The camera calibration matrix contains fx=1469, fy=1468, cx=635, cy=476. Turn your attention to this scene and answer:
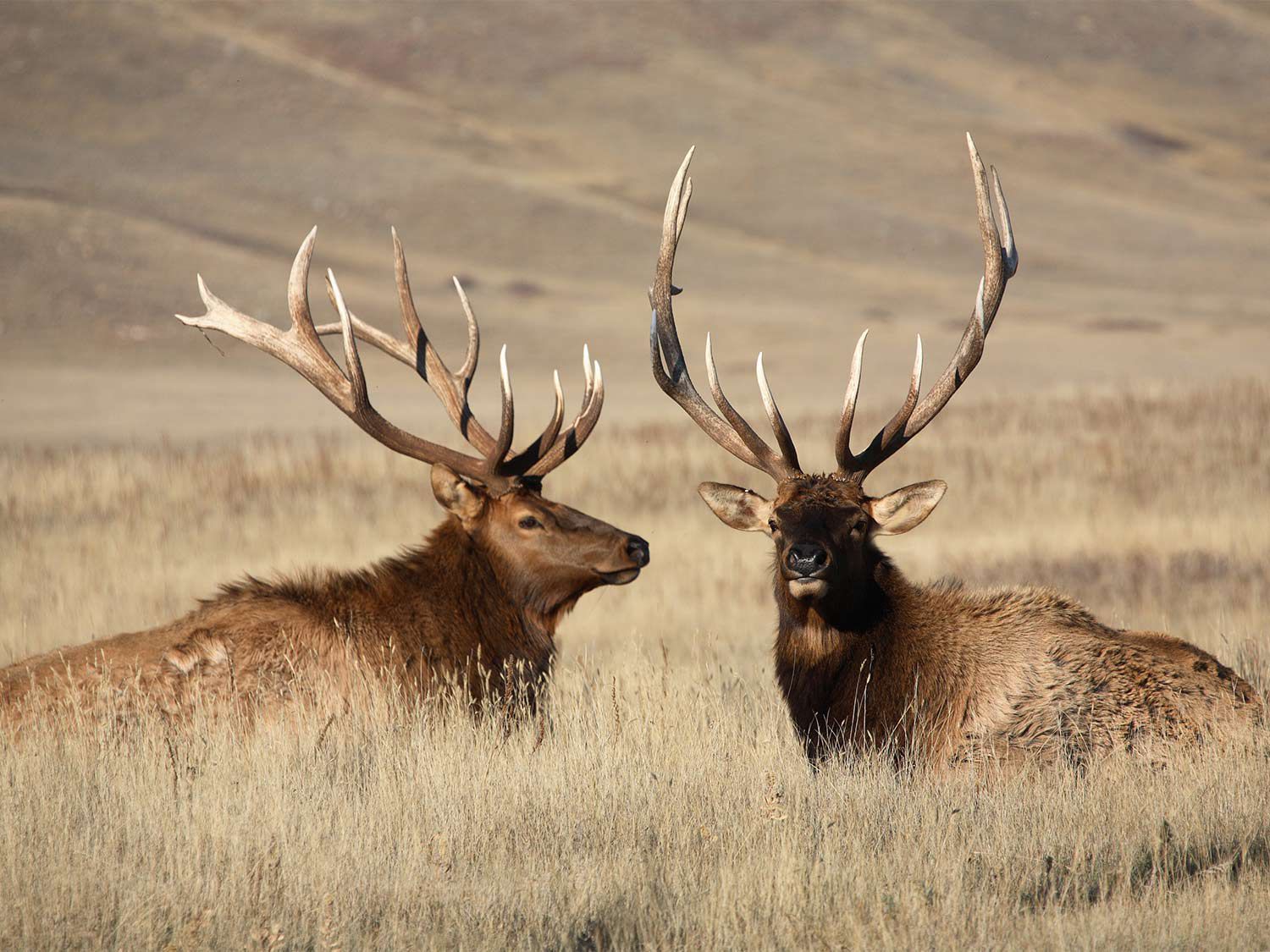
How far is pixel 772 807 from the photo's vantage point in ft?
17.7

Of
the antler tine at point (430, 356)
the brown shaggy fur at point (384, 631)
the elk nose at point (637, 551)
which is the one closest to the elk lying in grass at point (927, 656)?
the elk nose at point (637, 551)

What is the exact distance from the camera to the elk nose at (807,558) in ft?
19.5

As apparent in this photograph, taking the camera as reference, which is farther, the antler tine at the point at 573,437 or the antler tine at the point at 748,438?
the antler tine at the point at 573,437

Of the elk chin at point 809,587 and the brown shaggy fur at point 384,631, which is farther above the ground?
the elk chin at point 809,587

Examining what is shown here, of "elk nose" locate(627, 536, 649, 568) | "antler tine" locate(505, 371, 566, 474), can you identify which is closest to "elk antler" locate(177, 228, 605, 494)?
"antler tine" locate(505, 371, 566, 474)

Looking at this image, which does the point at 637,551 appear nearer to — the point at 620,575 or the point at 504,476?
the point at 620,575

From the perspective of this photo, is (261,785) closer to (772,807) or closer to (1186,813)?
(772,807)

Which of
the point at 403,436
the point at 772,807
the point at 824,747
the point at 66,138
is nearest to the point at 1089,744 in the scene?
the point at 824,747

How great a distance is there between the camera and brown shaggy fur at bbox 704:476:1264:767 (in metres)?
6.18

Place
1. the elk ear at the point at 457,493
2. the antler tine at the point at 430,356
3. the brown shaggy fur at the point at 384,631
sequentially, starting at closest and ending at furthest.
→ 1. the brown shaggy fur at the point at 384,631
2. the elk ear at the point at 457,493
3. the antler tine at the point at 430,356

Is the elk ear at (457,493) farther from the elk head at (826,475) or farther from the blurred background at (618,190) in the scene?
the blurred background at (618,190)

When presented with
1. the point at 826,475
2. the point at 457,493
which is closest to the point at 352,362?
the point at 457,493

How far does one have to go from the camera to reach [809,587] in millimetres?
5988

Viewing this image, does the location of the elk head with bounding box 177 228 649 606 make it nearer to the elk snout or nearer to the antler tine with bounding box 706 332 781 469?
the antler tine with bounding box 706 332 781 469
